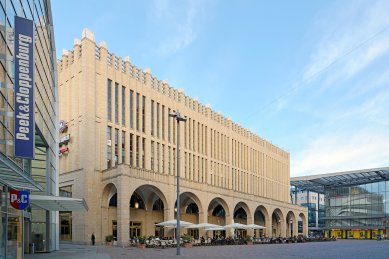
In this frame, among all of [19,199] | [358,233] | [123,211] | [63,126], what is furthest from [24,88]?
[358,233]

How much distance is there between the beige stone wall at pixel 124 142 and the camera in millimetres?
46406

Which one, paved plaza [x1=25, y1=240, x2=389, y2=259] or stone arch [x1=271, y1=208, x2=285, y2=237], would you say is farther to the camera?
stone arch [x1=271, y1=208, x2=285, y2=237]

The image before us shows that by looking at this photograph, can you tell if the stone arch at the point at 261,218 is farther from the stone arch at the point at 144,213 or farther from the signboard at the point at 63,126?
the signboard at the point at 63,126

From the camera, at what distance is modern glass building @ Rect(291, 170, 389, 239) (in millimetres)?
90188

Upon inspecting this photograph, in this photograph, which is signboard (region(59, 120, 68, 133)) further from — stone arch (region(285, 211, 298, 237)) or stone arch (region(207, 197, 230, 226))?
stone arch (region(285, 211, 298, 237))

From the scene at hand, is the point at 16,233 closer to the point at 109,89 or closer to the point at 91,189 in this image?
the point at 91,189

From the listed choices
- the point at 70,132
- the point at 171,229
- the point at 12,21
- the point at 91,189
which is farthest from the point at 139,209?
the point at 12,21

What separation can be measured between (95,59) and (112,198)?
50.6 ft

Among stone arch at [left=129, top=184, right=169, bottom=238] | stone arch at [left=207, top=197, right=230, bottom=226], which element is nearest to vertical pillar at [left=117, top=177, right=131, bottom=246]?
stone arch at [left=129, top=184, right=169, bottom=238]

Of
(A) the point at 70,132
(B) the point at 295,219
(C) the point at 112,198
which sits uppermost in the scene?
(A) the point at 70,132

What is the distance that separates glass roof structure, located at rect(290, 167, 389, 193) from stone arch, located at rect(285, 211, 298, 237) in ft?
38.7

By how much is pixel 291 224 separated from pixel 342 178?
14.6 metres

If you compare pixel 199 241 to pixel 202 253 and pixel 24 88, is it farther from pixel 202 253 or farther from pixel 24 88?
pixel 24 88

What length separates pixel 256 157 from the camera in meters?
81.9
